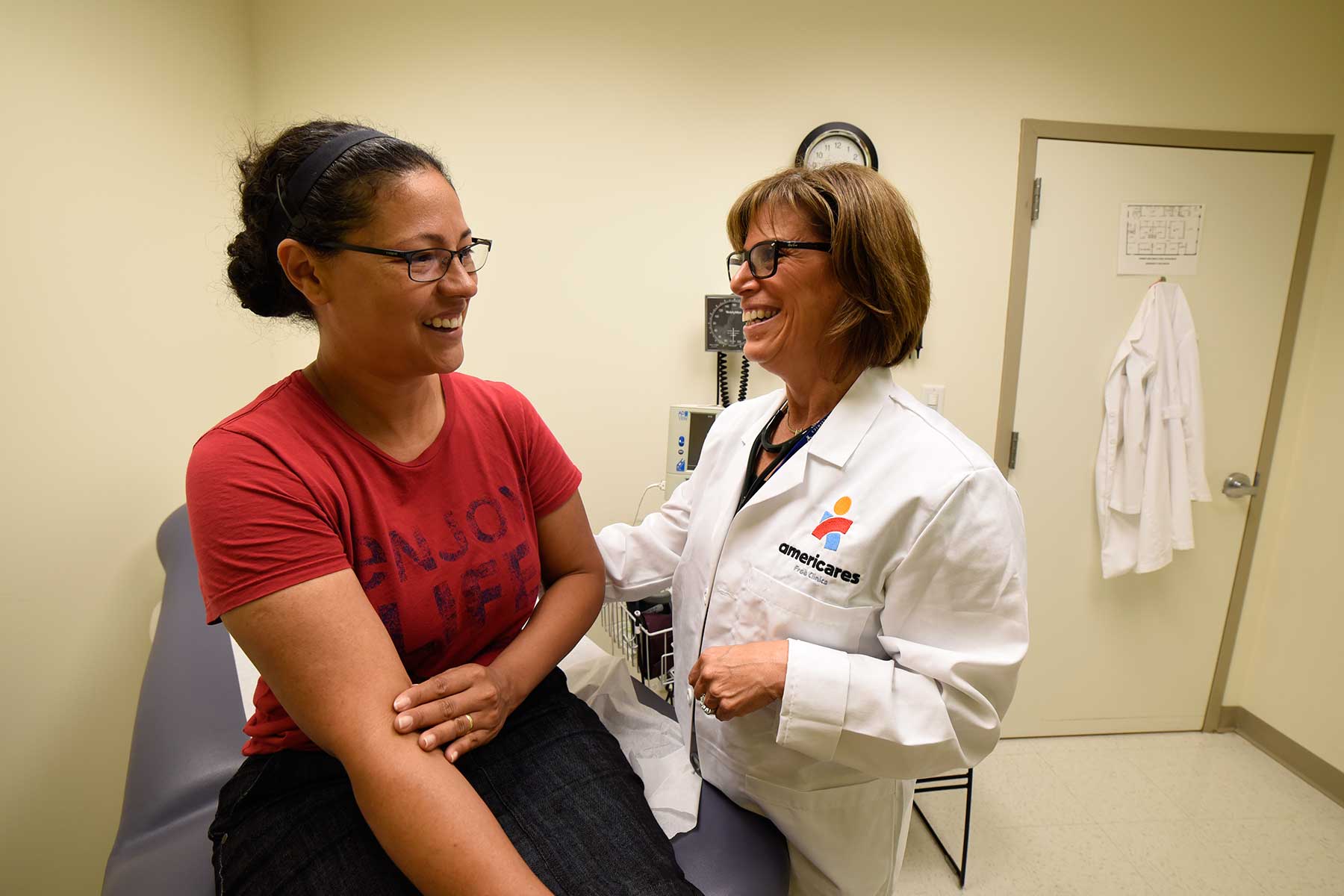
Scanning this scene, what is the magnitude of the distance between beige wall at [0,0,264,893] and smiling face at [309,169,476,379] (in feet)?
2.87

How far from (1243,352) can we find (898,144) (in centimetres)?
145

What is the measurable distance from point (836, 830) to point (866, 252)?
0.96 m

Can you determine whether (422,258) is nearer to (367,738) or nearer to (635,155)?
(367,738)

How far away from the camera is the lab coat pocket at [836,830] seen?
1.03m

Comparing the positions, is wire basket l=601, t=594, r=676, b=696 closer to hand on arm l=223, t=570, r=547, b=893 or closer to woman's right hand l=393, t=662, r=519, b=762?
woman's right hand l=393, t=662, r=519, b=762

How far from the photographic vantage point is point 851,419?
3.38 feet

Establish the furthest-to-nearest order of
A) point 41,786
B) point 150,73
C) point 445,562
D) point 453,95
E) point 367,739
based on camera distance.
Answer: point 453,95 < point 150,73 < point 41,786 < point 445,562 < point 367,739

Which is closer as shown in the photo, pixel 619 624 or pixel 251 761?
pixel 251 761

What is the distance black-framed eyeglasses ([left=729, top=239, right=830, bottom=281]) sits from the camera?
103 centimetres

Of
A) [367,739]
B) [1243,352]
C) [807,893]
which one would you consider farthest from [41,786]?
[1243,352]

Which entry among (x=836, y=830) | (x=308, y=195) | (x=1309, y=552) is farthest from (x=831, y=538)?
(x=1309, y=552)

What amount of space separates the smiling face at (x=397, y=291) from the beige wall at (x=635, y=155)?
1069 mm

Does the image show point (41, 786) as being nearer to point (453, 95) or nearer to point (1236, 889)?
point (453, 95)

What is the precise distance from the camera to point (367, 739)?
0.73 m
